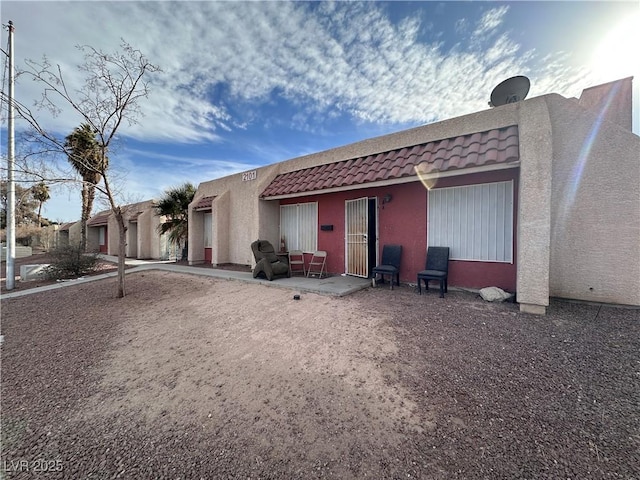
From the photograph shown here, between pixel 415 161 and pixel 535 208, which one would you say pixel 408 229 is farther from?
pixel 535 208

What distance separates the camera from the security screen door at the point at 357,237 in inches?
302

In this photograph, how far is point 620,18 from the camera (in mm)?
5031

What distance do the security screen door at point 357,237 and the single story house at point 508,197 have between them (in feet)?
0.13

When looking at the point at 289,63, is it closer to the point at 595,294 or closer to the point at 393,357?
the point at 393,357

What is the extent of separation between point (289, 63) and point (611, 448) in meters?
10.2

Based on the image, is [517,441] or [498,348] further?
[498,348]

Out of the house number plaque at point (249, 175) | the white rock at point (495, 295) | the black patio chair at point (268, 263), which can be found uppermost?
the house number plaque at point (249, 175)

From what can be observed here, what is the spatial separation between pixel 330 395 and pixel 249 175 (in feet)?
33.5

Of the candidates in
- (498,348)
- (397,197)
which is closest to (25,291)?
(397,197)

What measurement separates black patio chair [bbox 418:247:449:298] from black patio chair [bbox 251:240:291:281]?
419cm

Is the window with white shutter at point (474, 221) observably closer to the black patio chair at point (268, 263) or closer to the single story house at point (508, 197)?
the single story house at point (508, 197)

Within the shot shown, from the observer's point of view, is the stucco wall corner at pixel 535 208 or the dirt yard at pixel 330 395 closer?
the dirt yard at pixel 330 395

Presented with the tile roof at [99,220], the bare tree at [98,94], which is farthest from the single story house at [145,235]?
the bare tree at [98,94]

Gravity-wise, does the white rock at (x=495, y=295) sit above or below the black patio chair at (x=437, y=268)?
below
